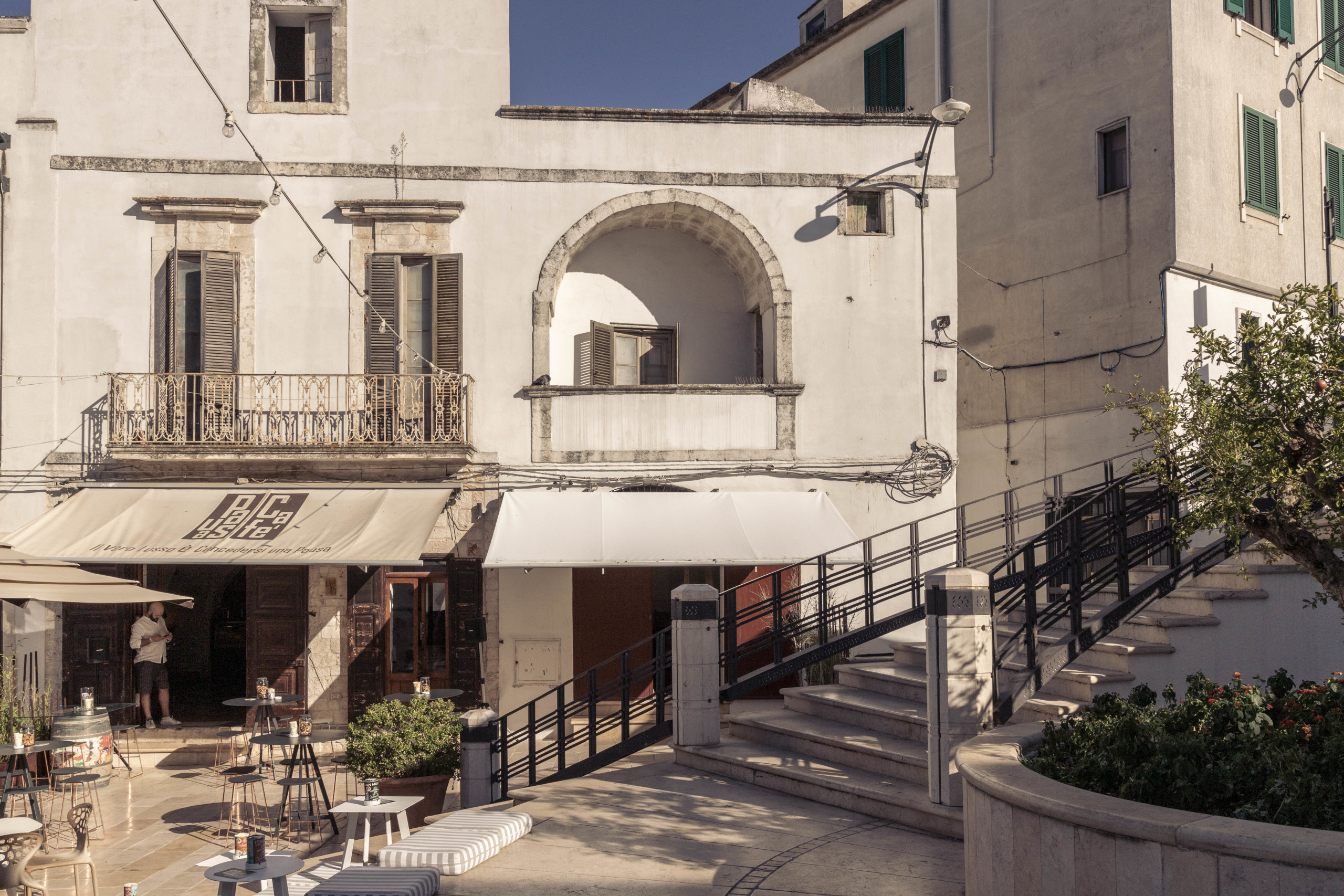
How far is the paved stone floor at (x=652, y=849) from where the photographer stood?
22.6ft

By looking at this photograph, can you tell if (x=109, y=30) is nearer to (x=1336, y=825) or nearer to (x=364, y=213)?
(x=364, y=213)

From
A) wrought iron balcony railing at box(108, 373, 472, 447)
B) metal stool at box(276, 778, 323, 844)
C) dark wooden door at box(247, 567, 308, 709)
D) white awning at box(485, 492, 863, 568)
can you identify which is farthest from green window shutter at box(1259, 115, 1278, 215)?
metal stool at box(276, 778, 323, 844)

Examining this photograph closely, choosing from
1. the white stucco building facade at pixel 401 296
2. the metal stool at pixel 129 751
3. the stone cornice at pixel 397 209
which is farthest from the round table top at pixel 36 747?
the stone cornice at pixel 397 209

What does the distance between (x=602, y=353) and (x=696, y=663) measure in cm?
638

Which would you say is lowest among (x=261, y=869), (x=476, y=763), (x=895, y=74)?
(x=476, y=763)

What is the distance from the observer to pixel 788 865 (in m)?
7.22

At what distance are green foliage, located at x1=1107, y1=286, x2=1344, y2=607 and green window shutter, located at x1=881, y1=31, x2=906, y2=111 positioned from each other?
14.1 meters

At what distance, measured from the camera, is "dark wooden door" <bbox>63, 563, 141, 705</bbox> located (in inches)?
544

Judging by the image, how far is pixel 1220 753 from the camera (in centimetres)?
566

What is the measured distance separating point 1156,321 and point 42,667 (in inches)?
617

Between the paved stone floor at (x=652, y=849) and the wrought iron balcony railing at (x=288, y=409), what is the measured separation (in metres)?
4.79

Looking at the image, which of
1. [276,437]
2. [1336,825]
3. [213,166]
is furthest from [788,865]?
[213,166]

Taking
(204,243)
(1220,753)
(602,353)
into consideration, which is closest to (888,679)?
(1220,753)

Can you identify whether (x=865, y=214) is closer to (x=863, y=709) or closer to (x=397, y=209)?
(x=397, y=209)
